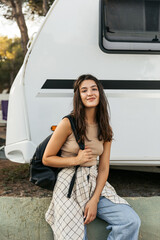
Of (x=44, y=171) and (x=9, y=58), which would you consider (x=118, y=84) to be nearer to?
(x=44, y=171)

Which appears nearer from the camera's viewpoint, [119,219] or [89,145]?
[119,219]

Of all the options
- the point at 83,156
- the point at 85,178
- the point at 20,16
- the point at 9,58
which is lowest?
the point at 9,58

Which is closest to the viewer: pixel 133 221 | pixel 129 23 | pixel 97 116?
pixel 133 221

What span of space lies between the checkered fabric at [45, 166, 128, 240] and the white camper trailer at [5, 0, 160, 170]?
1.29 metres

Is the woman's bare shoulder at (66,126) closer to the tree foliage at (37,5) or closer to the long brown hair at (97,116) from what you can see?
the long brown hair at (97,116)

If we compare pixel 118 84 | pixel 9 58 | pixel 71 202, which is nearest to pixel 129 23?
pixel 118 84

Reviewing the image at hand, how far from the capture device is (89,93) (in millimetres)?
2236

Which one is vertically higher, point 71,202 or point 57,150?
point 57,150

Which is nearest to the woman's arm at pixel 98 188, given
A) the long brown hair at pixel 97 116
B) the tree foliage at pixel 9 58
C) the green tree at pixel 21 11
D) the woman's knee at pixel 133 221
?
the long brown hair at pixel 97 116

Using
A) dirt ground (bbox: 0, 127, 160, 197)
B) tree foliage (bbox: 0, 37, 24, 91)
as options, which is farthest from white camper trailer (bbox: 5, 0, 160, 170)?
tree foliage (bbox: 0, 37, 24, 91)

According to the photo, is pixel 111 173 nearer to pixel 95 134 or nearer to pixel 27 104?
pixel 27 104

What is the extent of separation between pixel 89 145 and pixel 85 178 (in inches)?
9.1

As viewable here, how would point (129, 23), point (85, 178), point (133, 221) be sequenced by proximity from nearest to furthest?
point (133, 221)
point (85, 178)
point (129, 23)

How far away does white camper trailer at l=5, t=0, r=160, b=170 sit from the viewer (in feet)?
11.2
